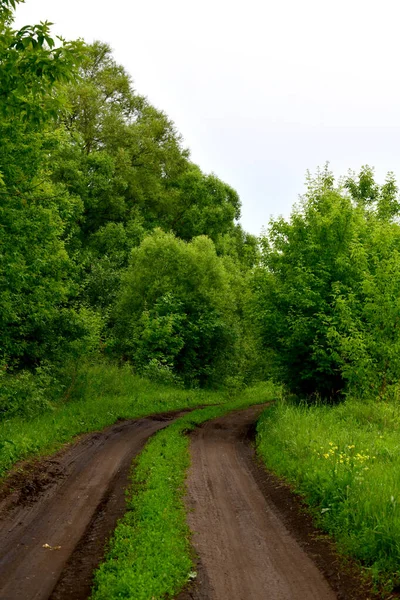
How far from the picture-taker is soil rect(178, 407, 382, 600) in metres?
7.31

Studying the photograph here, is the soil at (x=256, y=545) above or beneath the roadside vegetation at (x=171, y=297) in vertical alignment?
beneath

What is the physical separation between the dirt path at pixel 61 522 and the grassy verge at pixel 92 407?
999 mm

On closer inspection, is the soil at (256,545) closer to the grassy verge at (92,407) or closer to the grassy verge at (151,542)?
the grassy verge at (151,542)

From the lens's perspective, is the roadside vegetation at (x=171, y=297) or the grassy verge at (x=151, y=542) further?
the roadside vegetation at (x=171, y=297)

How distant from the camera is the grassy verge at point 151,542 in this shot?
700 centimetres

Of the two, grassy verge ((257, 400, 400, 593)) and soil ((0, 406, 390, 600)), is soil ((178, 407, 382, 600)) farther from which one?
grassy verge ((257, 400, 400, 593))

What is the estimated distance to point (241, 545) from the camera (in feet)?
29.6

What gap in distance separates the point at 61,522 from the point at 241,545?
3.85m

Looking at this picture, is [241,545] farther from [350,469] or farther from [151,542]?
[350,469]

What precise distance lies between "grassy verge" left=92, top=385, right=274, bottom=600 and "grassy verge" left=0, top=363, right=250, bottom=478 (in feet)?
12.3

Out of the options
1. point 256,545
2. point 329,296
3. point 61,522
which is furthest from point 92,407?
point 256,545

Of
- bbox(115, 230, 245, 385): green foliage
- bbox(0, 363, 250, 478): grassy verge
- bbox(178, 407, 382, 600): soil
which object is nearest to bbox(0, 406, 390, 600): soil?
bbox(178, 407, 382, 600): soil

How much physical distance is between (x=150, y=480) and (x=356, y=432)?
688cm

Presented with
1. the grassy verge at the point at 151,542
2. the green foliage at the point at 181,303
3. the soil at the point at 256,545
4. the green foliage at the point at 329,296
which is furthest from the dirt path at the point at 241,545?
the green foliage at the point at 181,303
